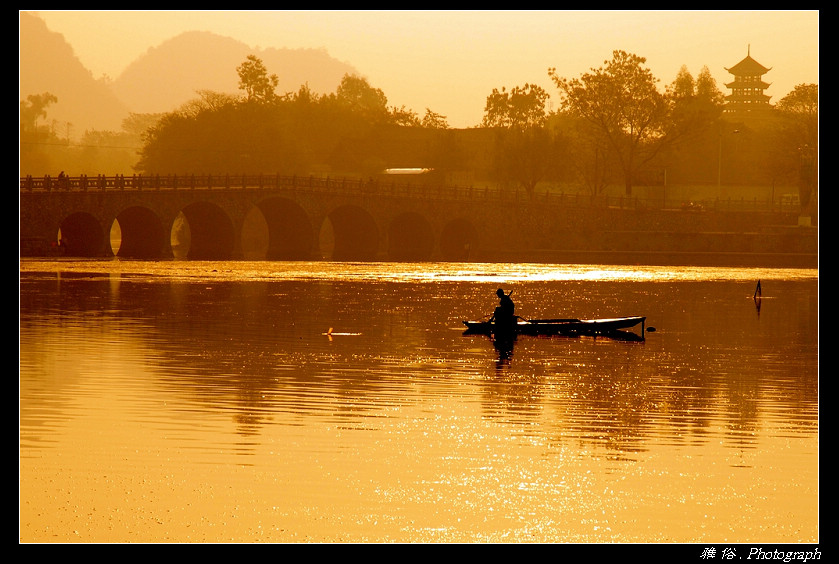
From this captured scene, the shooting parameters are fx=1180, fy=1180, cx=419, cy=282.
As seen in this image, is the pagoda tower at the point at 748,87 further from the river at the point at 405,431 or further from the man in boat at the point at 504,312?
the man in boat at the point at 504,312

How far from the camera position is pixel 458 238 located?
9812 centimetres

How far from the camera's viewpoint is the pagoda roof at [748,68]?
6535 inches

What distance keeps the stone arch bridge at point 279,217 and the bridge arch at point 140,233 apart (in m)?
0.10

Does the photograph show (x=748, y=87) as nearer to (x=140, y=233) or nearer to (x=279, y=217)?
(x=279, y=217)

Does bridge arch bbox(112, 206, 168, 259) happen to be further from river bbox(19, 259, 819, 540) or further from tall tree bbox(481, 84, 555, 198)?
river bbox(19, 259, 819, 540)

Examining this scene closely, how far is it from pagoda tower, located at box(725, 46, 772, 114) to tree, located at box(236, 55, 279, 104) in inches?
2746

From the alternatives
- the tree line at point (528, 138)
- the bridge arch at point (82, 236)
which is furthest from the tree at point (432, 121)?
the bridge arch at point (82, 236)

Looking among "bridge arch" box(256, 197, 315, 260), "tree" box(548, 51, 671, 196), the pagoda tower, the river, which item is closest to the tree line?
"tree" box(548, 51, 671, 196)

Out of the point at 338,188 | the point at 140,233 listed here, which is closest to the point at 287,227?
the point at 338,188

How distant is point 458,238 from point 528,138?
1462 cm

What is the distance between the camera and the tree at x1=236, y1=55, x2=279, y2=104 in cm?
12756

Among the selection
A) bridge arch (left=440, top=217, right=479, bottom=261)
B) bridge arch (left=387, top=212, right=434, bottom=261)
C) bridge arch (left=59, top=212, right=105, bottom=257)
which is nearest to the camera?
Answer: bridge arch (left=59, top=212, right=105, bottom=257)
